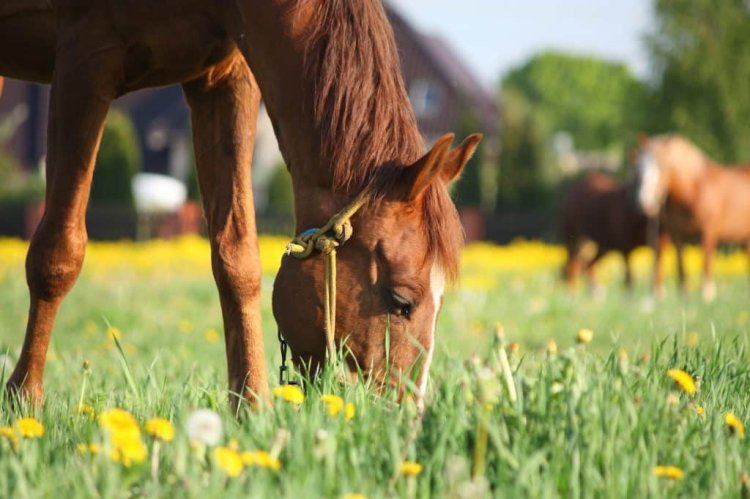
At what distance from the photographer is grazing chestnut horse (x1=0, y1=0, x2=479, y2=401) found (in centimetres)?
312

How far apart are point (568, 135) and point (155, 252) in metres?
81.4

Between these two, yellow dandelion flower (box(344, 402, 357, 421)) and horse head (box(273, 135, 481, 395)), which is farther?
horse head (box(273, 135, 481, 395))

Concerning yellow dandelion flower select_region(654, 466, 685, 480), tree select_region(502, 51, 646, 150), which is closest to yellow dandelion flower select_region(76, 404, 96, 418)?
yellow dandelion flower select_region(654, 466, 685, 480)

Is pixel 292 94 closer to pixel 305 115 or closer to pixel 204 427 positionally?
pixel 305 115

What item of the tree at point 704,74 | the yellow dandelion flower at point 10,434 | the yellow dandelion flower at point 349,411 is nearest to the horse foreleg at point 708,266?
the yellow dandelion flower at point 349,411

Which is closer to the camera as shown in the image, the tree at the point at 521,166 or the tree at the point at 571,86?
the tree at the point at 521,166

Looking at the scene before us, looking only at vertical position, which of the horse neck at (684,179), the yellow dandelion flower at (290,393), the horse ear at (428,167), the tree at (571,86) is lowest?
the yellow dandelion flower at (290,393)

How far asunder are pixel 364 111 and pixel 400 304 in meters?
0.60

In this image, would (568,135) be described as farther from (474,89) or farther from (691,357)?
(691,357)

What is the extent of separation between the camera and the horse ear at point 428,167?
9.75ft

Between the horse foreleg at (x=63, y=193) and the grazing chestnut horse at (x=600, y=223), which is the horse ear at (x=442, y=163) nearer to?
the horse foreleg at (x=63, y=193)

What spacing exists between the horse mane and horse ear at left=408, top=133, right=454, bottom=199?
5 cm

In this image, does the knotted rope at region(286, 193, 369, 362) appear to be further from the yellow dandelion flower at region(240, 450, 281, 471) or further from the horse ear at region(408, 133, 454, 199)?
the yellow dandelion flower at region(240, 450, 281, 471)

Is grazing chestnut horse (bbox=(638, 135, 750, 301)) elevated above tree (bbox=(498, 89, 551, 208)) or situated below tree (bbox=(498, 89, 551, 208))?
below
